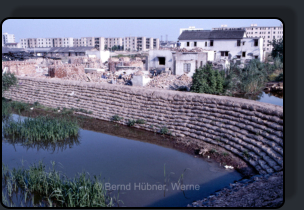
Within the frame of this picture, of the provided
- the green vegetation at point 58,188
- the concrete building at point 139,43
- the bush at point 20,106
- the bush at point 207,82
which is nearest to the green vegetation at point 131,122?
the bush at point 207,82

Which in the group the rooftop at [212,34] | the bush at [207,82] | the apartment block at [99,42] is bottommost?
the bush at [207,82]

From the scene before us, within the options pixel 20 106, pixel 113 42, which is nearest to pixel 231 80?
pixel 20 106

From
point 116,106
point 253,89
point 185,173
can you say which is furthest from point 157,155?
point 253,89

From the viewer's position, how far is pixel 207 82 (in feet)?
42.3

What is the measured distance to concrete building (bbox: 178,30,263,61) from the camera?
92.7 ft

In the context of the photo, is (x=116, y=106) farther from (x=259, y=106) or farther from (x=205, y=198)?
(x=205, y=198)

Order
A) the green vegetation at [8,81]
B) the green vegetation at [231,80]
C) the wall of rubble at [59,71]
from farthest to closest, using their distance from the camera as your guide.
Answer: the wall of rubble at [59,71] < the green vegetation at [8,81] < the green vegetation at [231,80]

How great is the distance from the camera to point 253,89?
1650 centimetres

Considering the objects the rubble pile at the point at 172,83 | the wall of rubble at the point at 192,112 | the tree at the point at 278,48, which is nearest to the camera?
the wall of rubble at the point at 192,112

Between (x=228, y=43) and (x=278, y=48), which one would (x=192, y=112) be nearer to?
(x=278, y=48)

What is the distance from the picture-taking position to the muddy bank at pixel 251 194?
4215mm

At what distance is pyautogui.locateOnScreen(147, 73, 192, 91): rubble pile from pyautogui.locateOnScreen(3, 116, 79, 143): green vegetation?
23.5ft

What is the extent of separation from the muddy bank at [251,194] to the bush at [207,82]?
22.9ft

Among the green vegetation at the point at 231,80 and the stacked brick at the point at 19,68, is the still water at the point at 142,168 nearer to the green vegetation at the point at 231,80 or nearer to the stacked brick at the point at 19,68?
the green vegetation at the point at 231,80
